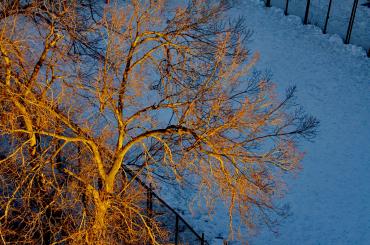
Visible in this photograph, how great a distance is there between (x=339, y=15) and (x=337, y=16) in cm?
15

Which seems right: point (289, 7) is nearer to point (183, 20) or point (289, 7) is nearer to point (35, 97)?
point (183, 20)

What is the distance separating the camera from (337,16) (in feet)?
83.6

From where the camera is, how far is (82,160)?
12.9m

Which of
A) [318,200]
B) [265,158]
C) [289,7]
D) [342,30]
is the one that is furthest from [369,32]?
[265,158]

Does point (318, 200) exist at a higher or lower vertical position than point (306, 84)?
lower

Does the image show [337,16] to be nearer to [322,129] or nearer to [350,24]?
[350,24]

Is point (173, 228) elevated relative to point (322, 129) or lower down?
lower down

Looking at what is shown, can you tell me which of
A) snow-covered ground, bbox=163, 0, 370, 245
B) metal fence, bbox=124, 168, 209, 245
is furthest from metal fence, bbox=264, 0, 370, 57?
metal fence, bbox=124, 168, 209, 245

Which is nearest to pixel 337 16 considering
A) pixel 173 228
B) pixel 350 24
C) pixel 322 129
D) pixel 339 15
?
pixel 339 15

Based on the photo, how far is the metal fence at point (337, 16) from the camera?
24062 millimetres

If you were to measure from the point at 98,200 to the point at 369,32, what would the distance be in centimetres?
1887

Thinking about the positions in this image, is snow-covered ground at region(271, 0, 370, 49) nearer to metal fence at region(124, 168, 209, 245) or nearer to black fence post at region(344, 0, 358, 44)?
black fence post at region(344, 0, 358, 44)

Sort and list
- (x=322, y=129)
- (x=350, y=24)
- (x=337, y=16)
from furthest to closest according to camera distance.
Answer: (x=337, y=16) → (x=350, y=24) → (x=322, y=129)

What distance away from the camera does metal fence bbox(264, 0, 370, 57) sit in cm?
2406
